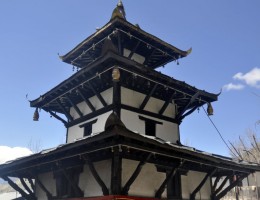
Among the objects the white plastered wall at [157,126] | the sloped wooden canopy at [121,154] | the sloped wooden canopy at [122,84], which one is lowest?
the sloped wooden canopy at [121,154]

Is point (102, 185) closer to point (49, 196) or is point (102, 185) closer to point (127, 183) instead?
point (127, 183)

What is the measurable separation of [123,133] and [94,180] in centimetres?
345

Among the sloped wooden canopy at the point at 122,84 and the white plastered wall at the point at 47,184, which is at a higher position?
the sloped wooden canopy at the point at 122,84

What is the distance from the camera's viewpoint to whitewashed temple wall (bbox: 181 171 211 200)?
11.6m

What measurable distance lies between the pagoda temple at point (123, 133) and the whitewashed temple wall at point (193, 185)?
42 millimetres

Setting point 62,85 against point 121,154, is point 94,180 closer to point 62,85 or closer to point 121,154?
point 121,154

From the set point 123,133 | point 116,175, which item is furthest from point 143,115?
point 123,133

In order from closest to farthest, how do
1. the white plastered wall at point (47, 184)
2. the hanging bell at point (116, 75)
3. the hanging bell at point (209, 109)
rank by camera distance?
the hanging bell at point (116, 75) → the white plastered wall at point (47, 184) → the hanging bell at point (209, 109)

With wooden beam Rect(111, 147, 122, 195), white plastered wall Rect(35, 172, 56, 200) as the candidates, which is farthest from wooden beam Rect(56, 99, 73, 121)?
wooden beam Rect(111, 147, 122, 195)

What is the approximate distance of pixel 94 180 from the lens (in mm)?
9969

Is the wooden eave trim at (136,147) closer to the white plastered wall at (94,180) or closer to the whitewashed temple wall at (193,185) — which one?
the white plastered wall at (94,180)

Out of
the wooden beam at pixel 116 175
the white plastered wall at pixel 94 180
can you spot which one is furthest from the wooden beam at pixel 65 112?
the wooden beam at pixel 116 175

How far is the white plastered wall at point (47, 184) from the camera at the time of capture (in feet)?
39.9

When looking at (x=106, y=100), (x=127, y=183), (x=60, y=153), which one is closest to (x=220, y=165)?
(x=127, y=183)
